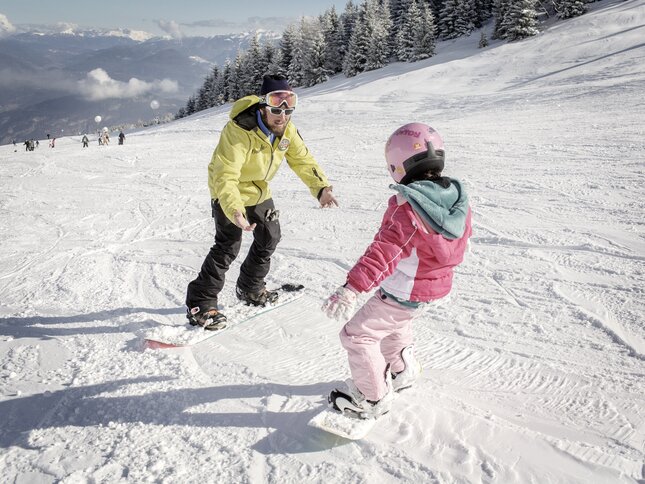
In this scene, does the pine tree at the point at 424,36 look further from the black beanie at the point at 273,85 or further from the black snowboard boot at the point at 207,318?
the black snowboard boot at the point at 207,318

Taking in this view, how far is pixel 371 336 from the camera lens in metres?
2.33

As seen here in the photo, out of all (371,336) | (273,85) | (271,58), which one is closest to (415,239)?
(371,336)

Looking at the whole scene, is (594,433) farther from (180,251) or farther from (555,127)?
(555,127)

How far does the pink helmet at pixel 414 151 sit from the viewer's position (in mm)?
2092

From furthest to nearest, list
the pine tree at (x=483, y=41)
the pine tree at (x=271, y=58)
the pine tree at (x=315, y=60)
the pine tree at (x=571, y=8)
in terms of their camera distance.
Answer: the pine tree at (x=271, y=58) < the pine tree at (x=315, y=60) < the pine tree at (x=483, y=41) < the pine tree at (x=571, y=8)

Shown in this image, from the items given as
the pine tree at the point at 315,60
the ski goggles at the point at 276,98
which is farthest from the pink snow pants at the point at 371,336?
the pine tree at the point at 315,60

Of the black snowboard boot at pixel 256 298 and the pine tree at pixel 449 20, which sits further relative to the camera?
the pine tree at pixel 449 20

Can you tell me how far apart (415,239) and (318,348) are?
5.14ft

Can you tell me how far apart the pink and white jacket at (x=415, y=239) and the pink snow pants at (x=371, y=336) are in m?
0.16

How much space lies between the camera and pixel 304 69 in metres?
47.0

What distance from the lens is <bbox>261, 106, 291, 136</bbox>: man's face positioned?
3.29m

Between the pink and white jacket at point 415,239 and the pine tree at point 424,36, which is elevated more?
the pine tree at point 424,36

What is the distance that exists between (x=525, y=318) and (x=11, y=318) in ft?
15.2

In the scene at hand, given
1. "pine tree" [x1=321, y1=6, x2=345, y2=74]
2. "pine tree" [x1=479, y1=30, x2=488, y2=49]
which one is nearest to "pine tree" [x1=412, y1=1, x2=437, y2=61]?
"pine tree" [x1=479, y1=30, x2=488, y2=49]
